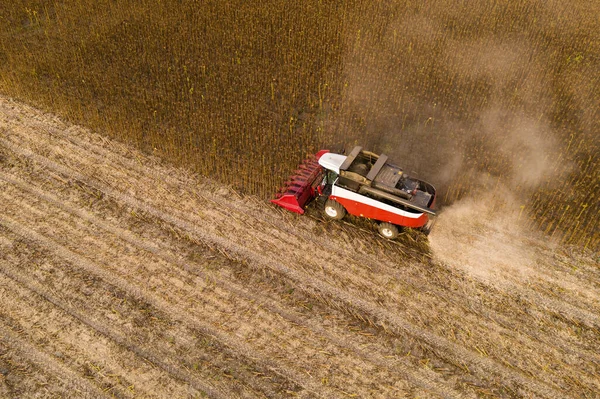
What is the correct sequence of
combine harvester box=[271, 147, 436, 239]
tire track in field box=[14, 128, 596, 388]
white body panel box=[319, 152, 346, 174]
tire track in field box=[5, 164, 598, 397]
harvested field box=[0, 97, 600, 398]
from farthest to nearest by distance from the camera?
white body panel box=[319, 152, 346, 174] < combine harvester box=[271, 147, 436, 239] < tire track in field box=[14, 128, 596, 388] < tire track in field box=[5, 164, 598, 397] < harvested field box=[0, 97, 600, 398]

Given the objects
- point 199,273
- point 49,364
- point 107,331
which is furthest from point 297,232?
point 49,364

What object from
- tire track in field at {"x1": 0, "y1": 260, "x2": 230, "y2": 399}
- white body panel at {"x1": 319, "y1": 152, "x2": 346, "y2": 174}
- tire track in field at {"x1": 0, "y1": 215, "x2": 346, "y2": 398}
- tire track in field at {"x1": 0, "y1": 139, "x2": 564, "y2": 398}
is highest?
white body panel at {"x1": 319, "y1": 152, "x2": 346, "y2": 174}

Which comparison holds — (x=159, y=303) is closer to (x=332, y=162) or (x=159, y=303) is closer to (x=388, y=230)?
(x=332, y=162)

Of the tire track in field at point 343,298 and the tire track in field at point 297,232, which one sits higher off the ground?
the tire track in field at point 297,232

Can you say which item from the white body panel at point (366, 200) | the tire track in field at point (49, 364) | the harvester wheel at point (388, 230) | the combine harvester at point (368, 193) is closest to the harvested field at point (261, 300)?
the tire track in field at point (49, 364)

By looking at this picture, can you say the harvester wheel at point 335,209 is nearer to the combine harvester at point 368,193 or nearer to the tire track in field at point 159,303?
the combine harvester at point 368,193

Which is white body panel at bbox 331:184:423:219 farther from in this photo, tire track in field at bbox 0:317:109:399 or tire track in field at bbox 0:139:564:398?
tire track in field at bbox 0:317:109:399

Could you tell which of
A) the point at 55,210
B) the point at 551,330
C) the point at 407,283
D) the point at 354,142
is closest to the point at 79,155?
the point at 55,210

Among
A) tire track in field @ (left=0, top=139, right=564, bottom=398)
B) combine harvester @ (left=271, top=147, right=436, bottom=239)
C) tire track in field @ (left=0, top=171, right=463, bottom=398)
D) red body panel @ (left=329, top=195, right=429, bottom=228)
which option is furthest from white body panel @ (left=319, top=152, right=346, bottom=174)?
tire track in field @ (left=0, top=171, right=463, bottom=398)
